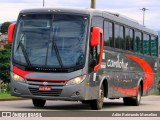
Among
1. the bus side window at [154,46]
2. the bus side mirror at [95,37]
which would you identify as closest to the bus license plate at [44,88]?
the bus side mirror at [95,37]

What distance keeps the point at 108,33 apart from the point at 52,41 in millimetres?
3146

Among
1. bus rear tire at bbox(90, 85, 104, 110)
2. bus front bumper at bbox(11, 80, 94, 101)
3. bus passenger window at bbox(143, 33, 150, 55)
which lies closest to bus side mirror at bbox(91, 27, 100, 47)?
bus front bumper at bbox(11, 80, 94, 101)

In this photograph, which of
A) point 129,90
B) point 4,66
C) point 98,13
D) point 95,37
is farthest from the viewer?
point 4,66

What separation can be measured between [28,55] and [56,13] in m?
1.65

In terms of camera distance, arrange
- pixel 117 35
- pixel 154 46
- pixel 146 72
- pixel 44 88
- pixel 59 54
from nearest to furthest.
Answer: pixel 44 88, pixel 59 54, pixel 117 35, pixel 146 72, pixel 154 46

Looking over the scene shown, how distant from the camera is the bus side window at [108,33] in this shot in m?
22.7

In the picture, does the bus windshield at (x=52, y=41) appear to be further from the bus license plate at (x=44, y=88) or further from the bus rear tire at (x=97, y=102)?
the bus rear tire at (x=97, y=102)

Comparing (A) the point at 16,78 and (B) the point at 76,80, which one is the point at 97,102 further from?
(A) the point at 16,78

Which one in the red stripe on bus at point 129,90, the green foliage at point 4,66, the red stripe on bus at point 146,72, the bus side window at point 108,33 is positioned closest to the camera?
the bus side window at point 108,33

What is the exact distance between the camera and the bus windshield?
66.9 ft

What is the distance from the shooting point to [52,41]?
20516mm

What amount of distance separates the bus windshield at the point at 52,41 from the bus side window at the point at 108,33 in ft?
6.32

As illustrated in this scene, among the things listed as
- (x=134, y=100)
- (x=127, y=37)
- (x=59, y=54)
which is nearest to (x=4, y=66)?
(x=134, y=100)

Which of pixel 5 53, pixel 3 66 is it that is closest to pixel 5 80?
pixel 3 66
